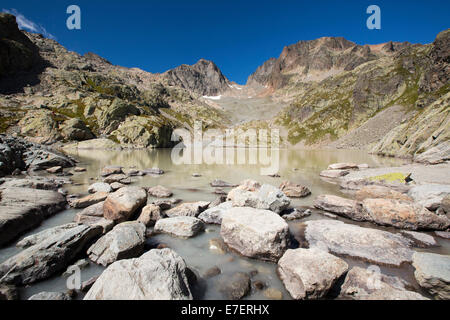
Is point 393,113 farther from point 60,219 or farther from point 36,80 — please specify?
point 36,80

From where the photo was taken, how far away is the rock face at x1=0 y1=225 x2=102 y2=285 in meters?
6.17

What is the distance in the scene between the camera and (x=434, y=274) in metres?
5.98

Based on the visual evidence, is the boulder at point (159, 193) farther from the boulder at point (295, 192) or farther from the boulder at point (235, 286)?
A: the boulder at point (235, 286)

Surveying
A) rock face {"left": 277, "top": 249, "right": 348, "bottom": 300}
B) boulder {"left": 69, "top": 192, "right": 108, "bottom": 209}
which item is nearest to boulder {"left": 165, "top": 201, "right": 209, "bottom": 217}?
boulder {"left": 69, "top": 192, "right": 108, "bottom": 209}

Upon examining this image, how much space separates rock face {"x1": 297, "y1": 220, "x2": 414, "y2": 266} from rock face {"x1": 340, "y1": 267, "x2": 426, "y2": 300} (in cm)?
122

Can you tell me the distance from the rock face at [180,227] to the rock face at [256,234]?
1693 mm

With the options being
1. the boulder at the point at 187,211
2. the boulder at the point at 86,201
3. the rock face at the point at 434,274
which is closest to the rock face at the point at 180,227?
the boulder at the point at 187,211

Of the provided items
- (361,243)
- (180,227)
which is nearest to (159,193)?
(180,227)

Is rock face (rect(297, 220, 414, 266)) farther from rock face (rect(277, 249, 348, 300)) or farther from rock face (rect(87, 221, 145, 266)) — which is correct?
rock face (rect(87, 221, 145, 266))

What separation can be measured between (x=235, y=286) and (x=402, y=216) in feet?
33.4

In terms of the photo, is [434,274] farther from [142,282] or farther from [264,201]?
[142,282]

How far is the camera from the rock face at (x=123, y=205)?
419 inches

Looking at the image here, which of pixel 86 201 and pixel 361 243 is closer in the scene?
pixel 361 243
